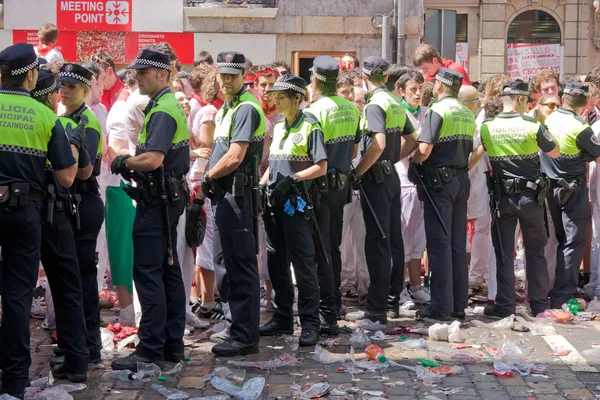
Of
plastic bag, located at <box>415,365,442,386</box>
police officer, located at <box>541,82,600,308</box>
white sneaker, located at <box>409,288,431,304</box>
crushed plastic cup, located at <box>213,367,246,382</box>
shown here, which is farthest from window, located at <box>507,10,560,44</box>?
crushed plastic cup, located at <box>213,367,246,382</box>

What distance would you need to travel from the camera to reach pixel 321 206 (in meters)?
7.87

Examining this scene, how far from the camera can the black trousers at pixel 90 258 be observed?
684 cm

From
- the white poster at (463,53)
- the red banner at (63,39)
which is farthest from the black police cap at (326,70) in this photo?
the white poster at (463,53)

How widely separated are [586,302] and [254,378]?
13.9 ft

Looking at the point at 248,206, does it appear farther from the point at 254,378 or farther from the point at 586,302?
the point at 586,302

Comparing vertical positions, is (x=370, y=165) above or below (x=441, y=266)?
above

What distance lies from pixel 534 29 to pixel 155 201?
23360mm

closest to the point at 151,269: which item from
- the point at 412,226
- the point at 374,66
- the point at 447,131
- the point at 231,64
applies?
the point at 231,64

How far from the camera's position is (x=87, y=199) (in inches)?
270

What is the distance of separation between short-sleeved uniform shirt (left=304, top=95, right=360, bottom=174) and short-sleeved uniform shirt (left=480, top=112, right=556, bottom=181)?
1.42 metres

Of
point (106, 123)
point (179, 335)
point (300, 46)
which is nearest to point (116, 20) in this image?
point (300, 46)

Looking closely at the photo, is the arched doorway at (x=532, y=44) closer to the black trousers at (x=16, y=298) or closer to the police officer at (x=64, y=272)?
the police officer at (x=64, y=272)

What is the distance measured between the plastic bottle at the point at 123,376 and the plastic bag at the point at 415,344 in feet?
7.06

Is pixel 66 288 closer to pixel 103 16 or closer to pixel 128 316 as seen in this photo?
pixel 128 316
